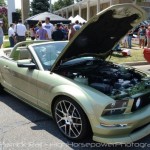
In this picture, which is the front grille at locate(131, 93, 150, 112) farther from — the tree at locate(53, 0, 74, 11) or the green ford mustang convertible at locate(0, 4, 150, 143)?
the tree at locate(53, 0, 74, 11)

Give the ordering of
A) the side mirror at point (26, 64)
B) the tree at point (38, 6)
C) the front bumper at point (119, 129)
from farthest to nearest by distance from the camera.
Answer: the tree at point (38, 6) → the side mirror at point (26, 64) → the front bumper at point (119, 129)

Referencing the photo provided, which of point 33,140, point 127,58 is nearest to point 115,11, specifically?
point 33,140

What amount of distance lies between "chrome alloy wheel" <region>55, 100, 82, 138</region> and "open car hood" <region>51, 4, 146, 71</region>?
69 centimetres

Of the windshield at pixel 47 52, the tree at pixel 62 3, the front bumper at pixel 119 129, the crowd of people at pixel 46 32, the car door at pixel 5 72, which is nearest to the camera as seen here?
the front bumper at pixel 119 129

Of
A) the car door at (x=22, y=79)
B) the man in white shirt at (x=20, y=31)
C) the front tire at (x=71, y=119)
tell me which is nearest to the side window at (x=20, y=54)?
the car door at (x=22, y=79)

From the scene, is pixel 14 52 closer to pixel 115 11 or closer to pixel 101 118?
pixel 115 11

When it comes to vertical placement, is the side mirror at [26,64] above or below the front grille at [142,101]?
above

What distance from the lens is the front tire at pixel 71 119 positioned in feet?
12.3

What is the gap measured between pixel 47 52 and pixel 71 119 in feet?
4.84

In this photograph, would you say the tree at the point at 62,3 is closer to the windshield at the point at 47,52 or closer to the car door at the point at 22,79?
the car door at the point at 22,79

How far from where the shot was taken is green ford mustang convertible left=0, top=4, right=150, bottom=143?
3.58 metres

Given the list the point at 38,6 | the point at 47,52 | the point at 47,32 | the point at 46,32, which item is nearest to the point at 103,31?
the point at 47,52

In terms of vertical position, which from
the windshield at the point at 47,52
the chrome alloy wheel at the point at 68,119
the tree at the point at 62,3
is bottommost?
the chrome alloy wheel at the point at 68,119

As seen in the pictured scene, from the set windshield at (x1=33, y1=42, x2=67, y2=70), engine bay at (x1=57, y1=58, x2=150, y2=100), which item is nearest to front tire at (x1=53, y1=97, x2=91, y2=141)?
engine bay at (x1=57, y1=58, x2=150, y2=100)
